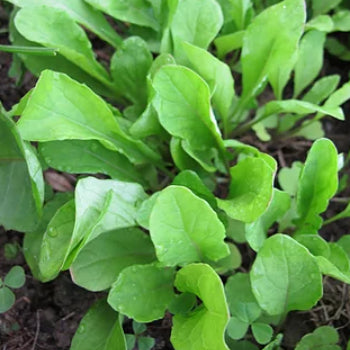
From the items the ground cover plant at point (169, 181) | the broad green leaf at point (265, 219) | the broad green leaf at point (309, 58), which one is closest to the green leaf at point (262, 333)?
the ground cover plant at point (169, 181)

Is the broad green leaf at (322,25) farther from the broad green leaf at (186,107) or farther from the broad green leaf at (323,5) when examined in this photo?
the broad green leaf at (186,107)

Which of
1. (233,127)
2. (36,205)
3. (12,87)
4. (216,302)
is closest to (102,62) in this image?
(12,87)

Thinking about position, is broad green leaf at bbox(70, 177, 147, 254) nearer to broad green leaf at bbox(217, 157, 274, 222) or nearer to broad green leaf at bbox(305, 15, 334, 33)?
broad green leaf at bbox(217, 157, 274, 222)

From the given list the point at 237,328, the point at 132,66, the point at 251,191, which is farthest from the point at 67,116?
the point at 237,328

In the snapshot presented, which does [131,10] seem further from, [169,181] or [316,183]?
[316,183]

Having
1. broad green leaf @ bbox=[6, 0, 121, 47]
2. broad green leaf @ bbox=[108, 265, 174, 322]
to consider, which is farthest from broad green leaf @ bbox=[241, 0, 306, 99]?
broad green leaf @ bbox=[108, 265, 174, 322]

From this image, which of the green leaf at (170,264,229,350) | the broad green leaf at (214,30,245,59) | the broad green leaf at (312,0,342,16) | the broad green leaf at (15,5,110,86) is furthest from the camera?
the broad green leaf at (312,0,342,16)

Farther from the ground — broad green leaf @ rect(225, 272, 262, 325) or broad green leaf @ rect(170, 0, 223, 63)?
broad green leaf @ rect(170, 0, 223, 63)
